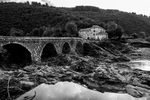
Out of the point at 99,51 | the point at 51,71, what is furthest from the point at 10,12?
the point at 51,71

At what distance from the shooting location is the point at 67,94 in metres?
17.7

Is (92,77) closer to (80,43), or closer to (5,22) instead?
(80,43)

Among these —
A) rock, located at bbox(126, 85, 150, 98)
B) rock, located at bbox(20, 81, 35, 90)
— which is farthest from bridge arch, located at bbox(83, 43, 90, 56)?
rock, located at bbox(20, 81, 35, 90)

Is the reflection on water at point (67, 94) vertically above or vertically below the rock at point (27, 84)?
below

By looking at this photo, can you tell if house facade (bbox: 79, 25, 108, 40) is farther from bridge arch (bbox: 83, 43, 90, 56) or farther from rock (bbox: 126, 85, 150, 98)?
rock (bbox: 126, 85, 150, 98)

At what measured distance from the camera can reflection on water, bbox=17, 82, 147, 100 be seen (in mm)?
16391

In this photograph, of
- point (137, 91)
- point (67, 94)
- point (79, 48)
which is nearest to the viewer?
point (137, 91)

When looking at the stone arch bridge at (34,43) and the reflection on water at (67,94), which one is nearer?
the reflection on water at (67,94)

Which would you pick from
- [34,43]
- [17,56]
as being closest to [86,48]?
[17,56]

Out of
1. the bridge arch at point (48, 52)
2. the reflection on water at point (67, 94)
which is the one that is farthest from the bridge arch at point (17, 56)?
the reflection on water at point (67, 94)

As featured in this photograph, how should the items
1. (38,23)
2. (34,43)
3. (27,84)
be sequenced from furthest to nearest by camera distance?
(38,23) < (34,43) < (27,84)

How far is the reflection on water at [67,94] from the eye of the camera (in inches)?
645

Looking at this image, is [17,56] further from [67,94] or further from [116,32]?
[116,32]

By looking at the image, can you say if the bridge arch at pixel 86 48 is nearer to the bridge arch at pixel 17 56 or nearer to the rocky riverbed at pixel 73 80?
the rocky riverbed at pixel 73 80
